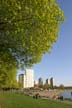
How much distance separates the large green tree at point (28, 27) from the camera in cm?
1934

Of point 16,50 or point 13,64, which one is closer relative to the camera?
point 16,50

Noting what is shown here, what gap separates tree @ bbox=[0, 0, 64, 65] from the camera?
19.3 meters

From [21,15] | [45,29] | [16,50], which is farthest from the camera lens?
[16,50]

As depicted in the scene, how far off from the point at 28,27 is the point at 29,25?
0.55 ft

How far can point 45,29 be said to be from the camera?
21094 millimetres

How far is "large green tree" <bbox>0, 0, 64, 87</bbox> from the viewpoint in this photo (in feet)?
63.5

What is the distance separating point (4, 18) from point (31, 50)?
4.02 meters

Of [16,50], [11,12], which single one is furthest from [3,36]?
[11,12]

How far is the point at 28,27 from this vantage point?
2048 cm

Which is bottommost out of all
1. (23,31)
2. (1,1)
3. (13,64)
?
(13,64)

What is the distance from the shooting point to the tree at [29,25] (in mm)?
19266

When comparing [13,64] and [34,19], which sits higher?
[34,19]

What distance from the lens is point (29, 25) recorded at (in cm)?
2048

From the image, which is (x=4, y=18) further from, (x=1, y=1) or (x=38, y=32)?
(x=38, y=32)
